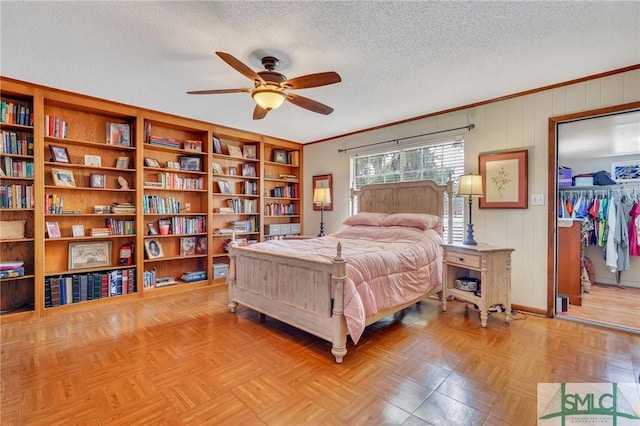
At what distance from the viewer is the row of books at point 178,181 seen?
4.15 meters

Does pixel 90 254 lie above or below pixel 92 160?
below

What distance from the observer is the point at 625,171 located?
461 cm

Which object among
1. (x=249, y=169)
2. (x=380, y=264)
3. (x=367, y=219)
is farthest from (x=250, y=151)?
(x=380, y=264)

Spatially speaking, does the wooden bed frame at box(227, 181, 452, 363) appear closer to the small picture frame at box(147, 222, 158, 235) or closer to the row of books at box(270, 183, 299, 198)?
the small picture frame at box(147, 222, 158, 235)

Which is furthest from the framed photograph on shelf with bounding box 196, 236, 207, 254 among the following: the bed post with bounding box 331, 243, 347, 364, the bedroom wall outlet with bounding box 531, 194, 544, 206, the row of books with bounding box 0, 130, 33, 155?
the bedroom wall outlet with bounding box 531, 194, 544, 206

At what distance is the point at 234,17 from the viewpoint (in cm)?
195

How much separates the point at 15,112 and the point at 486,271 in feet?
16.4

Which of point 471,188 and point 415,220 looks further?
point 415,220

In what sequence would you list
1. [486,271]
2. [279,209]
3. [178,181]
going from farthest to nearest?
1. [279,209]
2. [178,181]
3. [486,271]

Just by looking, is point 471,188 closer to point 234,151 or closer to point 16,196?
point 234,151

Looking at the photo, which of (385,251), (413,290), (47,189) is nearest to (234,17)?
(385,251)

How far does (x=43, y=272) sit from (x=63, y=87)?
6.41 feet

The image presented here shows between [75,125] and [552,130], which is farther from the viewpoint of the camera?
[75,125]

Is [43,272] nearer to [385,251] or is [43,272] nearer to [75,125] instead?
[75,125]
